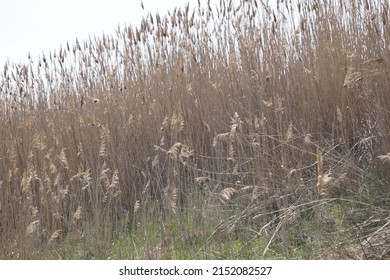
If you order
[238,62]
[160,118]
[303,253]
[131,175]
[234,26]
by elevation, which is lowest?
[303,253]

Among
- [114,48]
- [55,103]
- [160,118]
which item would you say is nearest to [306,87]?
[160,118]

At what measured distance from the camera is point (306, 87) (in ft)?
11.5

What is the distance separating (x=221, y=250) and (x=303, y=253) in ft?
1.25

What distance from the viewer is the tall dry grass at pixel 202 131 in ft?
9.84

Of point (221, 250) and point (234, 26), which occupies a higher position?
point (234, 26)

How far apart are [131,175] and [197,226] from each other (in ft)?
2.91

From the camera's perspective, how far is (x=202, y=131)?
150 inches

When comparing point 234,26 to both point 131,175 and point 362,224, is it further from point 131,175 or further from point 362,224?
Result: point 362,224

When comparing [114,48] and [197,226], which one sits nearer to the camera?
[197,226]

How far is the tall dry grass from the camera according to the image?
3.00 meters

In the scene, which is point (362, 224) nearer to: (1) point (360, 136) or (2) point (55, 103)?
(1) point (360, 136)

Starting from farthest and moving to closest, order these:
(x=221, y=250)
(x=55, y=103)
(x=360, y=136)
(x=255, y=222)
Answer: (x=55, y=103)
(x=360, y=136)
(x=255, y=222)
(x=221, y=250)
